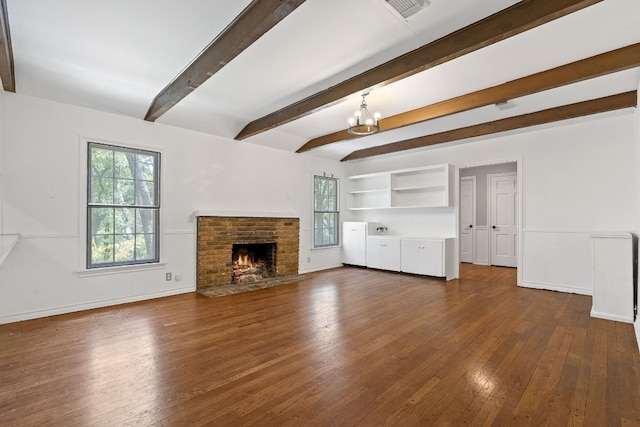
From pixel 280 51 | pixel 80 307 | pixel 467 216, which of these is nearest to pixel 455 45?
pixel 280 51

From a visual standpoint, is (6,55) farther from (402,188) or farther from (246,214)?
(402,188)

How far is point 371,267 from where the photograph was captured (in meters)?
6.89

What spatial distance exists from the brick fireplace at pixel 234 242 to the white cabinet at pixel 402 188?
2.09 meters

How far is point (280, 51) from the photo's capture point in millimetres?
2910

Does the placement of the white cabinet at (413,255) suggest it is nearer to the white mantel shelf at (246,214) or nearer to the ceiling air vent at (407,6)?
the white mantel shelf at (246,214)

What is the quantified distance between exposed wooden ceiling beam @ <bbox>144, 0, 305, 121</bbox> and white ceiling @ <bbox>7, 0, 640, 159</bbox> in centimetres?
7

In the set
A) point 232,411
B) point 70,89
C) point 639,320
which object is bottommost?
point 232,411

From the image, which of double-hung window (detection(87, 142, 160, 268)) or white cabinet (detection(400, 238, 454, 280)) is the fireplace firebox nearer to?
double-hung window (detection(87, 142, 160, 268))

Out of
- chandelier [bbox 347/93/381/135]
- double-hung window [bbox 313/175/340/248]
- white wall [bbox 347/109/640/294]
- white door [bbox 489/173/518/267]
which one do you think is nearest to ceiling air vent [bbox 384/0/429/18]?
chandelier [bbox 347/93/381/135]

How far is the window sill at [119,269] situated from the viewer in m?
3.96

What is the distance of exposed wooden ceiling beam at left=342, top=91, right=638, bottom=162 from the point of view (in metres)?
4.04

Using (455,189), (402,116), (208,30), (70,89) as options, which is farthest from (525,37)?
(70,89)

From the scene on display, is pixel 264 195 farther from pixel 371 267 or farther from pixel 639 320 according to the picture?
pixel 639 320

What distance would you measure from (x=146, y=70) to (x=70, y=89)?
1.17 metres
